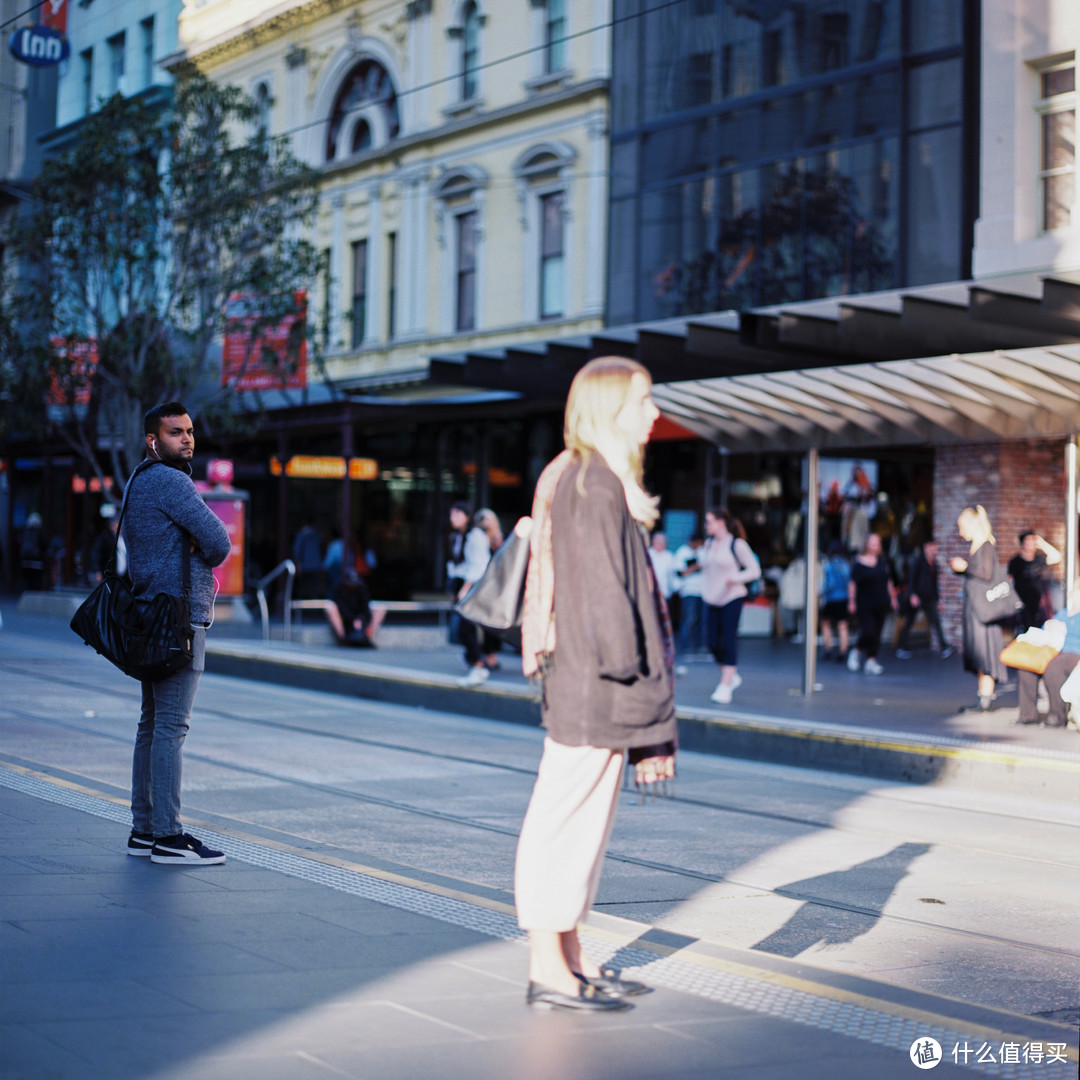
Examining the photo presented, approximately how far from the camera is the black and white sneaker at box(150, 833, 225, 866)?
21.1 feet

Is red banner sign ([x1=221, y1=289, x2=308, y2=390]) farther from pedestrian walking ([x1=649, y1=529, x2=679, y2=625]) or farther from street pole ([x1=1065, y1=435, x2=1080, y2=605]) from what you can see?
street pole ([x1=1065, y1=435, x2=1080, y2=605])

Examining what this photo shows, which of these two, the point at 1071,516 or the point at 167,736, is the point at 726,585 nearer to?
the point at 1071,516

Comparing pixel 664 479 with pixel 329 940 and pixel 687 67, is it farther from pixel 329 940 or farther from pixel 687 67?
pixel 329 940

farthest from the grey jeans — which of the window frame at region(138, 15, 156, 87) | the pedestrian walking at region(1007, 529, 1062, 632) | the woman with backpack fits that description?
the window frame at region(138, 15, 156, 87)

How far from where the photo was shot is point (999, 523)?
20859 mm

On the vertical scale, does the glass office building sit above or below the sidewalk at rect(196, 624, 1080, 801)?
above

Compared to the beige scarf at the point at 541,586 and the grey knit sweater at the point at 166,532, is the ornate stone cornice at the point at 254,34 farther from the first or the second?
the beige scarf at the point at 541,586

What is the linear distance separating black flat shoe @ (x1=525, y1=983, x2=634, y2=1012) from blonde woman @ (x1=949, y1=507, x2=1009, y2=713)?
972cm

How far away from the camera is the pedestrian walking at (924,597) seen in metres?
21.2

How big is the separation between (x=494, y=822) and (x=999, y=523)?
13673 millimetres

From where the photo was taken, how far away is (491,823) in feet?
28.8

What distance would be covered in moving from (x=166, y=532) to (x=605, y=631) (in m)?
2.75

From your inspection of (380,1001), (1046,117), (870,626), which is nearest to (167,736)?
(380,1001)

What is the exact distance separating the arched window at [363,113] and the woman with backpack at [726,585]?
19.6 metres
